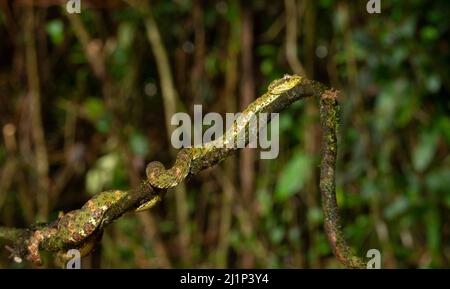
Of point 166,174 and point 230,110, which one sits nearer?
point 166,174

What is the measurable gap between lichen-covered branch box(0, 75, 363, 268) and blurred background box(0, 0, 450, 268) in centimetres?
84

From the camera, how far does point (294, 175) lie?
57.4 inches

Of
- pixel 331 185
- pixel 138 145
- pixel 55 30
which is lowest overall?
pixel 331 185

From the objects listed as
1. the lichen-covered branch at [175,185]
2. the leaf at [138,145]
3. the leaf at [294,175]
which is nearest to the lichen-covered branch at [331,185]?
the lichen-covered branch at [175,185]

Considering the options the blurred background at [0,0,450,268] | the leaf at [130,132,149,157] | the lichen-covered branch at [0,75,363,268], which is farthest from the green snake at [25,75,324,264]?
the leaf at [130,132,149,157]

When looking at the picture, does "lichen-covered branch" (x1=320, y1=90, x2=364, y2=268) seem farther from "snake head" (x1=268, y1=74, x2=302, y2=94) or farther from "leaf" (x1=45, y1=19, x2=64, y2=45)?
"leaf" (x1=45, y1=19, x2=64, y2=45)

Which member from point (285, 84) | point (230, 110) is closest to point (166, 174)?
point (285, 84)

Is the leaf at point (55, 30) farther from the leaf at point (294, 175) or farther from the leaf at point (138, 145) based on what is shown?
the leaf at point (294, 175)

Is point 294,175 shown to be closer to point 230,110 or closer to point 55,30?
point 230,110

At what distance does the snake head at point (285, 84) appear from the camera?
0.52 metres

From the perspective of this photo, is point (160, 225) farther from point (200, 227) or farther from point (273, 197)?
point (273, 197)

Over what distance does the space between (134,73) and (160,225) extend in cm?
40

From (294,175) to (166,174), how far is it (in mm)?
969
